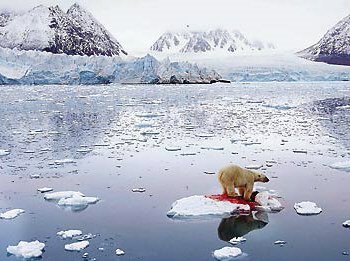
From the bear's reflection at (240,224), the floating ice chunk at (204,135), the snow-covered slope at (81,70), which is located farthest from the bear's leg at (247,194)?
the snow-covered slope at (81,70)

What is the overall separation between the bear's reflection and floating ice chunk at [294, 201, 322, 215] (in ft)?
1.82

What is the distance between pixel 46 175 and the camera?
10.2 m

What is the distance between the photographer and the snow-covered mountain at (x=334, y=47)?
117188 millimetres

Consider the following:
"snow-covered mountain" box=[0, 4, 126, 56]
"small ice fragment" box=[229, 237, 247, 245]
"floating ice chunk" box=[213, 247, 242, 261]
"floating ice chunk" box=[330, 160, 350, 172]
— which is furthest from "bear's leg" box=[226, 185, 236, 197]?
"snow-covered mountain" box=[0, 4, 126, 56]

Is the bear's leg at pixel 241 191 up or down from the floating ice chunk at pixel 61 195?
up

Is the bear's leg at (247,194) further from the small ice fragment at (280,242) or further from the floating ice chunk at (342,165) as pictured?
the floating ice chunk at (342,165)

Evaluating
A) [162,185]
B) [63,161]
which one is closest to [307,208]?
[162,185]

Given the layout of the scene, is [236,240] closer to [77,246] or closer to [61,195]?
[77,246]

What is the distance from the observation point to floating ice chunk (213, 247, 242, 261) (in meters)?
5.87

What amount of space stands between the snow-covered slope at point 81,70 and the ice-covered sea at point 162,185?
4133 centimetres

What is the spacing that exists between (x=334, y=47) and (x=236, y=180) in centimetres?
12252

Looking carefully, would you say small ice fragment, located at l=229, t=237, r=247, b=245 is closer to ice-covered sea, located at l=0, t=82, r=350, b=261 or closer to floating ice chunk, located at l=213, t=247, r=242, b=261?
ice-covered sea, located at l=0, t=82, r=350, b=261

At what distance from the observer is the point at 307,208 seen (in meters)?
7.62

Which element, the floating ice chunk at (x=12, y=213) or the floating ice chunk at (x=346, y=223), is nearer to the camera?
the floating ice chunk at (x=346, y=223)
